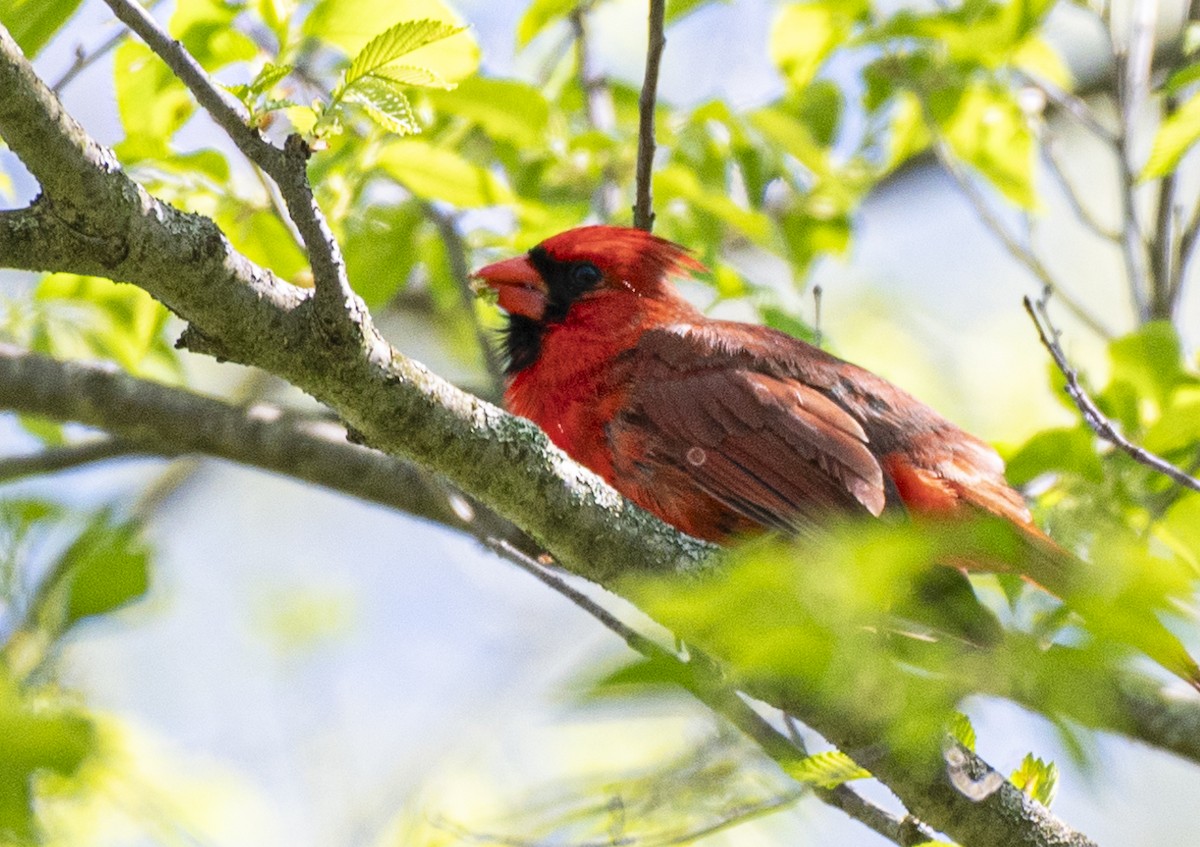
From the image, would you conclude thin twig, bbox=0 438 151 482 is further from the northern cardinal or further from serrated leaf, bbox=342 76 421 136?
serrated leaf, bbox=342 76 421 136

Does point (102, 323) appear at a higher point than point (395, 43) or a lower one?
higher

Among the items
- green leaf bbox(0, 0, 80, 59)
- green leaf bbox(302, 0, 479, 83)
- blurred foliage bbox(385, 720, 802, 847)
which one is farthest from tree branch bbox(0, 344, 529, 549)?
green leaf bbox(0, 0, 80, 59)

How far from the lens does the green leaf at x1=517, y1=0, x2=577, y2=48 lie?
3.17 meters

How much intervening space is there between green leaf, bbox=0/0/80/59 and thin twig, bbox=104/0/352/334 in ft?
0.96

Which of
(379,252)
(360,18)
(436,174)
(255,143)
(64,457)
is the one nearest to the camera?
(255,143)

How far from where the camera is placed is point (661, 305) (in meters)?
3.76

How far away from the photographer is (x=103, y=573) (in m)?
1.79

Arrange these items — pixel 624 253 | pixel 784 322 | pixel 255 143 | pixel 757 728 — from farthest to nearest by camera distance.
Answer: pixel 624 253
pixel 784 322
pixel 757 728
pixel 255 143

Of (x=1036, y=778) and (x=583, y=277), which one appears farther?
(x=583, y=277)

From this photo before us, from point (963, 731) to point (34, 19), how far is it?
1.64 meters

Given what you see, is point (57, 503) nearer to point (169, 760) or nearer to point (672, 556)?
point (672, 556)

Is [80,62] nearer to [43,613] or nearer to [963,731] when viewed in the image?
[43,613]

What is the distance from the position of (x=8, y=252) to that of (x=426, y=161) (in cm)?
123

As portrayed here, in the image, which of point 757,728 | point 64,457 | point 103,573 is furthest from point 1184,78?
point 64,457
